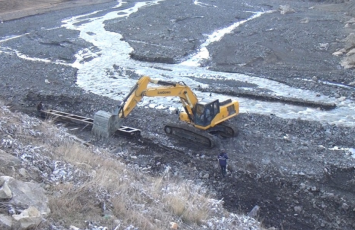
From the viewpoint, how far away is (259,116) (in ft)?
53.6

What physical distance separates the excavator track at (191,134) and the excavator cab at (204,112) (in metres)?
0.32

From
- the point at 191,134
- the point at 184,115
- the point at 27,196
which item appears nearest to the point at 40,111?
the point at 184,115

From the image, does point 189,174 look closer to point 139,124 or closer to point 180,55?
point 139,124

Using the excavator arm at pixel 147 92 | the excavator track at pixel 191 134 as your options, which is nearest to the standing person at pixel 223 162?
the excavator track at pixel 191 134

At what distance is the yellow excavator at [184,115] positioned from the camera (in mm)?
13695

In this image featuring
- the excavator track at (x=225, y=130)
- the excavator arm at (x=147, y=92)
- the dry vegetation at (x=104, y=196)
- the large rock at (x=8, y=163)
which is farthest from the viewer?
the excavator track at (x=225, y=130)

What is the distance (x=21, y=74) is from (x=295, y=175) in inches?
604

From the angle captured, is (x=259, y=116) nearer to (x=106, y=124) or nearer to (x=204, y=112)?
(x=204, y=112)

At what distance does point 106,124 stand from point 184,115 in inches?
103

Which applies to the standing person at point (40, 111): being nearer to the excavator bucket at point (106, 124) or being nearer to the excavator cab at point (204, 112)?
the excavator bucket at point (106, 124)

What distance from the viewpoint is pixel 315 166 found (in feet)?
41.1

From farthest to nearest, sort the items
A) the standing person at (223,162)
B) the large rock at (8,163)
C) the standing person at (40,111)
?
1. the standing person at (40,111)
2. the standing person at (223,162)
3. the large rock at (8,163)

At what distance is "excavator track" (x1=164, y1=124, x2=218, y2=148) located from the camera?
13766mm

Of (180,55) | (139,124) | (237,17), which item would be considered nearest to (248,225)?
(139,124)
